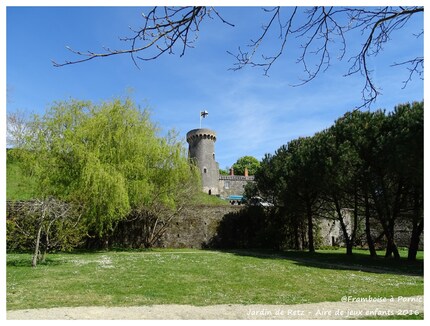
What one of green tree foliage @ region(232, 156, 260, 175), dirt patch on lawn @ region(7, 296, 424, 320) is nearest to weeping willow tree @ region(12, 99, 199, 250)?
dirt patch on lawn @ region(7, 296, 424, 320)

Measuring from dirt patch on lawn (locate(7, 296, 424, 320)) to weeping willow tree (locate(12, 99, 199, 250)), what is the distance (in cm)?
1134

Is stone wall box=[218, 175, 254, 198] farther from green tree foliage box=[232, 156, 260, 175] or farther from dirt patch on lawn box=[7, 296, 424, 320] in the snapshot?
dirt patch on lawn box=[7, 296, 424, 320]

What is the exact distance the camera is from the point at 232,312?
22.9ft

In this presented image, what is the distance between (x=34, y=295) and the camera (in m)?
8.32

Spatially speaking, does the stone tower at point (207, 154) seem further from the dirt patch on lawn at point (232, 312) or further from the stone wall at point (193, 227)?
the dirt patch on lawn at point (232, 312)

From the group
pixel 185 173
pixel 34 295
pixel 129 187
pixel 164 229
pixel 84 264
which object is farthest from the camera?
pixel 164 229

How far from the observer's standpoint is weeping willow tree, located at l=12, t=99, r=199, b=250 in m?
19.6

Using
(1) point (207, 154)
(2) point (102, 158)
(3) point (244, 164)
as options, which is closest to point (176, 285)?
(2) point (102, 158)

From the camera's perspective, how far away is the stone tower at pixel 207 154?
55.8m

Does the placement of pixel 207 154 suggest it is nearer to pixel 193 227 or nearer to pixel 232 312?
pixel 193 227

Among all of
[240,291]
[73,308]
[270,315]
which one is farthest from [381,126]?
[73,308]

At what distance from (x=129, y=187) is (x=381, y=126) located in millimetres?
13997

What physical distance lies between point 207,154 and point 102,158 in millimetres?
35709

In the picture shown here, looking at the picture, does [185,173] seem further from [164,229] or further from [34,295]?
[34,295]
